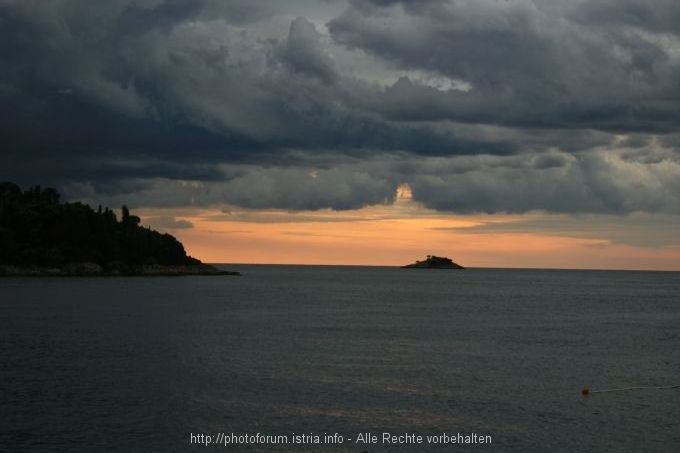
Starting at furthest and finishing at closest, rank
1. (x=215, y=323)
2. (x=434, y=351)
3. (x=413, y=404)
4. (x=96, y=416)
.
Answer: (x=215, y=323), (x=434, y=351), (x=413, y=404), (x=96, y=416)

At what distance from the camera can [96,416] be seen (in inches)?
1790

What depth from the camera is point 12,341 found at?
3169 inches

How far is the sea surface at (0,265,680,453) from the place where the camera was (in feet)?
140

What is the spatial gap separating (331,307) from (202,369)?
3505 inches

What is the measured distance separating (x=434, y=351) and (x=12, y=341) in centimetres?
4411

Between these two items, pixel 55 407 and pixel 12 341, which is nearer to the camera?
pixel 55 407

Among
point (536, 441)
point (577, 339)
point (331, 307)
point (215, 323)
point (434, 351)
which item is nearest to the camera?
point (536, 441)

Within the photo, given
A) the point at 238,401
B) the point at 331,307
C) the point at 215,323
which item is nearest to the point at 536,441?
the point at 238,401

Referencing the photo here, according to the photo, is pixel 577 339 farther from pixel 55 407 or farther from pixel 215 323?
pixel 55 407

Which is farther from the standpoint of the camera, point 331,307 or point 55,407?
point 331,307

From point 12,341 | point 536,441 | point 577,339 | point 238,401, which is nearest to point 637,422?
point 536,441

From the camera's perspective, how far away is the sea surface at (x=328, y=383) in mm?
42688

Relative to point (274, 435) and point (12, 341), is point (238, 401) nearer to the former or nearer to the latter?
point (274, 435)

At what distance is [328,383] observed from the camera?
57.2 m
